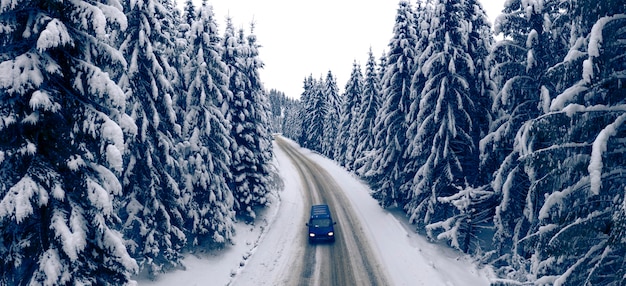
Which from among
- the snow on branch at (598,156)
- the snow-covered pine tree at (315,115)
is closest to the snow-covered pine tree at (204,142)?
the snow on branch at (598,156)

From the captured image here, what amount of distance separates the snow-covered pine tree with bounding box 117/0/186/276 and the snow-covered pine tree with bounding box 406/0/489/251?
1377cm

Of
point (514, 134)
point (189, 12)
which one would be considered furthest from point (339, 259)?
point (189, 12)

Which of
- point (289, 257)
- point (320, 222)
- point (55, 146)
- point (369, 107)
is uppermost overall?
point (369, 107)

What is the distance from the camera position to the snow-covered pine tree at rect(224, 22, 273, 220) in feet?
75.2

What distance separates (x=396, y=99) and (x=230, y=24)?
1341 centimetres

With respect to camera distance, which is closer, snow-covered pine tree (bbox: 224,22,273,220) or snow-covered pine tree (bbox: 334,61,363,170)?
snow-covered pine tree (bbox: 224,22,273,220)

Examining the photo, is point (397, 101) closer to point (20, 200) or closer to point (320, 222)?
point (320, 222)

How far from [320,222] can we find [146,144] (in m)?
11.3

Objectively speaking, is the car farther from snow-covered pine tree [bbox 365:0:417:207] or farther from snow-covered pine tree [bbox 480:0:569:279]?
snow-covered pine tree [bbox 480:0:569:279]

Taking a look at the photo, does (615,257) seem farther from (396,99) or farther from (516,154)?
(396,99)

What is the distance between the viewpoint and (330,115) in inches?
2318

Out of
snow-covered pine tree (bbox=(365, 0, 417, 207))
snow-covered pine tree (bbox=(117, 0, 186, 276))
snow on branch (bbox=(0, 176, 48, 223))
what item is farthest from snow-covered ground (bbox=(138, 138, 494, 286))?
snow on branch (bbox=(0, 176, 48, 223))

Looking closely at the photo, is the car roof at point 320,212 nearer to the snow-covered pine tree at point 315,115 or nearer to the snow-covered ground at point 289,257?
the snow-covered ground at point 289,257

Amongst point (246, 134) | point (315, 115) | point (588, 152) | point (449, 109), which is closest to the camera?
point (588, 152)
